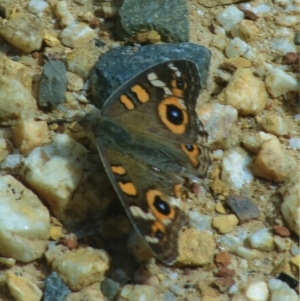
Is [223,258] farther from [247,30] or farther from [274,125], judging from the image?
[247,30]

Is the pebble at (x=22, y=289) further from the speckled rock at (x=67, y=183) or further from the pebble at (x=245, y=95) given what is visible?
the pebble at (x=245, y=95)

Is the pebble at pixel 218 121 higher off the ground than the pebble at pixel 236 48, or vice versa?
the pebble at pixel 236 48

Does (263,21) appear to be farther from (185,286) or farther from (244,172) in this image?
(185,286)

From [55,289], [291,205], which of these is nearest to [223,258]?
[291,205]

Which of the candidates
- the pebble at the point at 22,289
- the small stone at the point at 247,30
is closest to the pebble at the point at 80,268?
the pebble at the point at 22,289

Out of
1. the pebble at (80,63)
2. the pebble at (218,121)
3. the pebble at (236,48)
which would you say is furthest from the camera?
the pebble at (236,48)

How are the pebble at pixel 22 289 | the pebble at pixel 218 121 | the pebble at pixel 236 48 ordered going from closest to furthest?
the pebble at pixel 22 289
the pebble at pixel 218 121
the pebble at pixel 236 48

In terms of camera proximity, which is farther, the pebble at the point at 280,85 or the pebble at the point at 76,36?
the pebble at the point at 76,36
